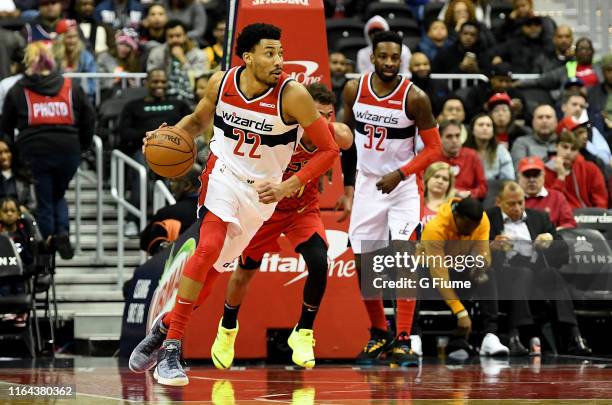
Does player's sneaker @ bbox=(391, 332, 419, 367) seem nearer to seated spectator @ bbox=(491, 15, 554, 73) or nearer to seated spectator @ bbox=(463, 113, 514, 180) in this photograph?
seated spectator @ bbox=(463, 113, 514, 180)

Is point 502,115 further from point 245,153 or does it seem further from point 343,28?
point 245,153

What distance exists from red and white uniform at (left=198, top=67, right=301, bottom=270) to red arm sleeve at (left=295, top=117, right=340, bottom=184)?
0.21m

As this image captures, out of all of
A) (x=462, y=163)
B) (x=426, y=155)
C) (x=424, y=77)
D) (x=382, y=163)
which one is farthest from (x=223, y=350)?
(x=424, y=77)

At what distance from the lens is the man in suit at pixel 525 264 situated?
13.9 meters

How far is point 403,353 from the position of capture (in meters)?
12.4

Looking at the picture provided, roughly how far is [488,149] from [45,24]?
648 cm

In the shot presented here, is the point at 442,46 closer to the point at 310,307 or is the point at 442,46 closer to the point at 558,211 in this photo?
the point at 558,211

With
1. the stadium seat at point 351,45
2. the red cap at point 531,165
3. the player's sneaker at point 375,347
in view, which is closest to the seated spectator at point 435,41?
the stadium seat at point 351,45

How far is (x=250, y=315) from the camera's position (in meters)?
13.3

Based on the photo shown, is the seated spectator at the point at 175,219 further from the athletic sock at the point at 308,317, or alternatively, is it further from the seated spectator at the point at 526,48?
the seated spectator at the point at 526,48

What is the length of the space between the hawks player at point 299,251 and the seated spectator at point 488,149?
534 centimetres

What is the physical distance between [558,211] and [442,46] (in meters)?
4.99

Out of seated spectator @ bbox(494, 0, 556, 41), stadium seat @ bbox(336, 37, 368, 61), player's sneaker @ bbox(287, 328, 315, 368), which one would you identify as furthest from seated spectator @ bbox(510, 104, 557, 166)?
player's sneaker @ bbox(287, 328, 315, 368)

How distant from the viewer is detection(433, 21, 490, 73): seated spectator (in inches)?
742
